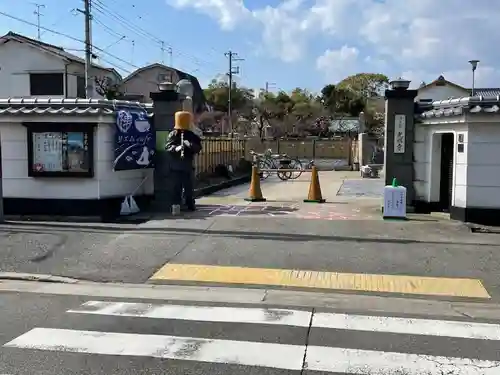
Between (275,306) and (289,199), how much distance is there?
10.7m

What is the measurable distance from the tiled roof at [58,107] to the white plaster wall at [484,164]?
8.12 metres

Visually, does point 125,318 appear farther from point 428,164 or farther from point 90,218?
point 428,164

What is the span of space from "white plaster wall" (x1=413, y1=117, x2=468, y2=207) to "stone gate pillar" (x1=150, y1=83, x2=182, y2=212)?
20.0ft

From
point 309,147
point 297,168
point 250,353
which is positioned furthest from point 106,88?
point 250,353

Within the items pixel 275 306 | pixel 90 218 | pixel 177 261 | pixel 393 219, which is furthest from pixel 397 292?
pixel 90 218

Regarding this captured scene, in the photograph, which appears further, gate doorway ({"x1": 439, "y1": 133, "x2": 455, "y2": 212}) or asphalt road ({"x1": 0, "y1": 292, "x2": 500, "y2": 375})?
gate doorway ({"x1": 439, "y1": 133, "x2": 455, "y2": 212})

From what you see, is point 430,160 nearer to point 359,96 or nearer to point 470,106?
point 470,106

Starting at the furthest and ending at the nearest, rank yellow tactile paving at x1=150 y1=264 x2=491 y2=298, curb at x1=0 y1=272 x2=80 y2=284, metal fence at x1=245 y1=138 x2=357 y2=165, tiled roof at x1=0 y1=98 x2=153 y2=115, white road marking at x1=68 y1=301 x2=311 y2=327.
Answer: metal fence at x1=245 y1=138 x2=357 y2=165 < tiled roof at x1=0 y1=98 x2=153 y2=115 < curb at x1=0 y1=272 x2=80 y2=284 < yellow tactile paving at x1=150 y1=264 x2=491 y2=298 < white road marking at x1=68 y1=301 x2=311 y2=327

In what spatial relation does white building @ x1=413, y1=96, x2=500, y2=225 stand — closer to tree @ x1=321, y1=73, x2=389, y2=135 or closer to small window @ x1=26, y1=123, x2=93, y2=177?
small window @ x1=26, y1=123, x2=93, y2=177

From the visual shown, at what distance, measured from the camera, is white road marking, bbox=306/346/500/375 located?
4766mm

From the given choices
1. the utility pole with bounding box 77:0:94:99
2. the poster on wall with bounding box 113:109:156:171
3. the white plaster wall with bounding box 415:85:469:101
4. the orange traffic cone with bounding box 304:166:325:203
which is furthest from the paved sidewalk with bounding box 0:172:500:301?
the white plaster wall with bounding box 415:85:469:101

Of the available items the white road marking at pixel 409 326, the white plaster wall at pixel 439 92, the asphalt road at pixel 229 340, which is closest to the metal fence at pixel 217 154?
the asphalt road at pixel 229 340

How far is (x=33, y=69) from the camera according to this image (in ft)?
112

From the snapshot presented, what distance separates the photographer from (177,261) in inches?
364
